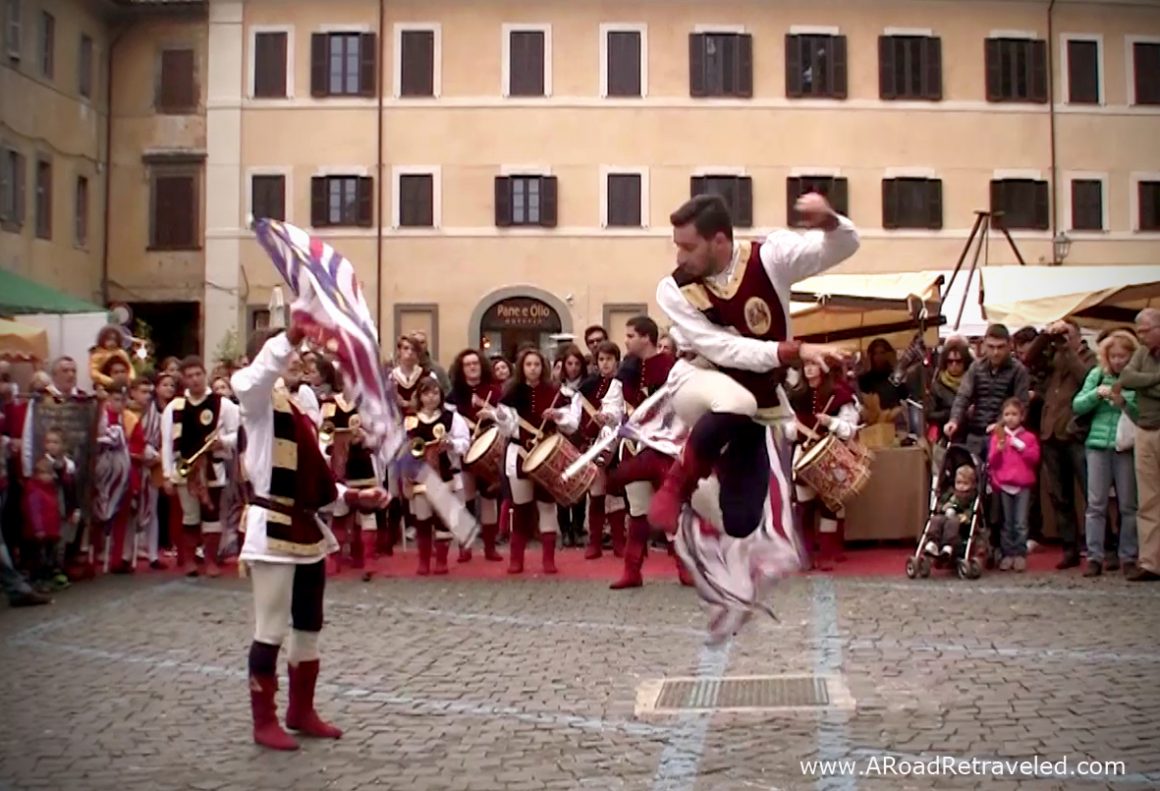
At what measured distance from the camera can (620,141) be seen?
119 ft

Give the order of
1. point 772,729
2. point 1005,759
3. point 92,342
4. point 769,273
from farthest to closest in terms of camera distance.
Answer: point 92,342, point 772,729, point 1005,759, point 769,273

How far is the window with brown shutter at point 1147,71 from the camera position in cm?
3528

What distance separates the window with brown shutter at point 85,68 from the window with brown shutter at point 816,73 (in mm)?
16913

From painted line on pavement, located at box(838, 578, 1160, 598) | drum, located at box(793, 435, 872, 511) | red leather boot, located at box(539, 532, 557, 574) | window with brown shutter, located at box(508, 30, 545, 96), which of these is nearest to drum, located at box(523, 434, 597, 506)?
red leather boot, located at box(539, 532, 557, 574)

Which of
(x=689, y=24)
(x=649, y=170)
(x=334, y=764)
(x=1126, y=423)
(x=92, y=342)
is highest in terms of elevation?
(x=689, y=24)

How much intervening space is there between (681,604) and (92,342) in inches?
438

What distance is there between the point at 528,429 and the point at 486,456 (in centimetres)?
57

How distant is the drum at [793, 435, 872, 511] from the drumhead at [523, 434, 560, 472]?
2281 mm

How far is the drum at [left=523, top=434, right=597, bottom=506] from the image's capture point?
13203mm

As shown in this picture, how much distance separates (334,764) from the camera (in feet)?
23.4

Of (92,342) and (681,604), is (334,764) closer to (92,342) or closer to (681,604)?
(681,604)

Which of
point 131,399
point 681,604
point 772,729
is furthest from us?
point 131,399

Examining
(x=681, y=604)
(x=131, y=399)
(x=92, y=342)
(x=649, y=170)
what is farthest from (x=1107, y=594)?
(x=649, y=170)

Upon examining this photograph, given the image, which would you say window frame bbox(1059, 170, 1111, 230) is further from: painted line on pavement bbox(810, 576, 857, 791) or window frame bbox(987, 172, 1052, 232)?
painted line on pavement bbox(810, 576, 857, 791)
